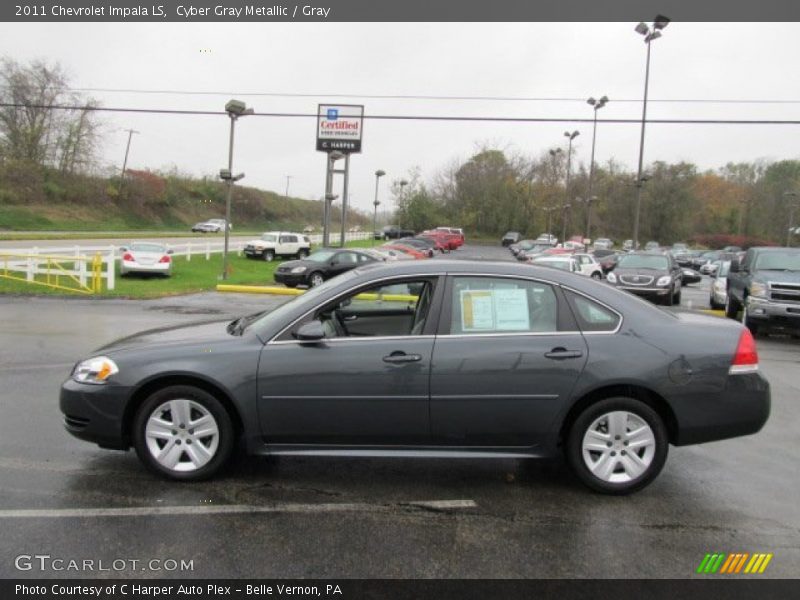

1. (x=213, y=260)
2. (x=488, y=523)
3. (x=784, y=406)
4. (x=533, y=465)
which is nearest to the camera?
(x=488, y=523)

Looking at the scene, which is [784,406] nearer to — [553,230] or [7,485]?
[7,485]

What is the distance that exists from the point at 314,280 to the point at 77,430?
18.0 metres

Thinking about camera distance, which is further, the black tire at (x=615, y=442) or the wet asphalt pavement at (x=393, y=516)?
the black tire at (x=615, y=442)

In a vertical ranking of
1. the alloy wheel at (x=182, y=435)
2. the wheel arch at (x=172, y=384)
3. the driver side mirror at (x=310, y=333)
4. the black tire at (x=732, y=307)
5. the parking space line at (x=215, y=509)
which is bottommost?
the parking space line at (x=215, y=509)

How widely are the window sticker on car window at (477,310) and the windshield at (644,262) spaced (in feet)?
53.5

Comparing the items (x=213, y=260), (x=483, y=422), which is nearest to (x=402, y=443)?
(x=483, y=422)

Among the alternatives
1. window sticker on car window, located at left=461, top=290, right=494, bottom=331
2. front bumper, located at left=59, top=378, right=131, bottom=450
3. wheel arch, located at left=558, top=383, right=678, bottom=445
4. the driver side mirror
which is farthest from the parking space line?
window sticker on car window, located at left=461, top=290, right=494, bottom=331

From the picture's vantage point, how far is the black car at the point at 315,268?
22.0 m

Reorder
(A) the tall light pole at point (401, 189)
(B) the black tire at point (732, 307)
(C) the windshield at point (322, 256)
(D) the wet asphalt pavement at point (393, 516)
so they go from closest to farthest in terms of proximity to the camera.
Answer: (D) the wet asphalt pavement at point (393, 516), (B) the black tire at point (732, 307), (C) the windshield at point (322, 256), (A) the tall light pole at point (401, 189)

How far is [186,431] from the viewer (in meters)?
4.21

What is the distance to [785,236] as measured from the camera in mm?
85562
